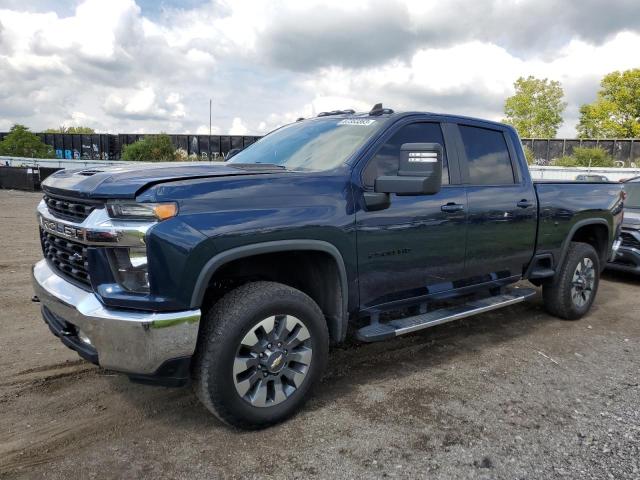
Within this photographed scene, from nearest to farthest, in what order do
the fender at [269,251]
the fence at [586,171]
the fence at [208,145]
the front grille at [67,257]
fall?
the fender at [269,251]
the front grille at [67,257]
the fence at [586,171]
the fence at [208,145]

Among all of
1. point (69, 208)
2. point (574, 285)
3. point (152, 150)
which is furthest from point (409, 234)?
point (152, 150)

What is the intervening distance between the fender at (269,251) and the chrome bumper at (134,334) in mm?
138

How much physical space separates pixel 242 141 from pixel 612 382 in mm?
28704

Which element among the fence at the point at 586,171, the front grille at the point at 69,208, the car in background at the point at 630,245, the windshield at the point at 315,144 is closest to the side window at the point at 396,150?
the windshield at the point at 315,144

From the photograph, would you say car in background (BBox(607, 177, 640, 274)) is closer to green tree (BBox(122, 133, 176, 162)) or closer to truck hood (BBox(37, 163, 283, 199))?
truck hood (BBox(37, 163, 283, 199))

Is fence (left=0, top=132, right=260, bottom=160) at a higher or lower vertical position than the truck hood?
higher

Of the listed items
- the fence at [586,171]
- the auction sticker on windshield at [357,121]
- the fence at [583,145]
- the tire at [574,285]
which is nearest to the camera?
the auction sticker on windshield at [357,121]

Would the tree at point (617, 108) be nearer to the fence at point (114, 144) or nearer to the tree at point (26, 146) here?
the fence at point (114, 144)

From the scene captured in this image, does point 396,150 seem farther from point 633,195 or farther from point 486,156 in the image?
point 633,195

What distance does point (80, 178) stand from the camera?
9.81 feet

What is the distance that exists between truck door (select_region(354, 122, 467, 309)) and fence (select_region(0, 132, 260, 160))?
27.3 m

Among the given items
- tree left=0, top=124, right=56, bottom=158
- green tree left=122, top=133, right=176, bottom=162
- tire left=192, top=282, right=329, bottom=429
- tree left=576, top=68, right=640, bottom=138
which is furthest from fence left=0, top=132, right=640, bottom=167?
tire left=192, top=282, right=329, bottom=429

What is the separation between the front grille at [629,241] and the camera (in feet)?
23.5

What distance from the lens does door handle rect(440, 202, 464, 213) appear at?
3828 mm
